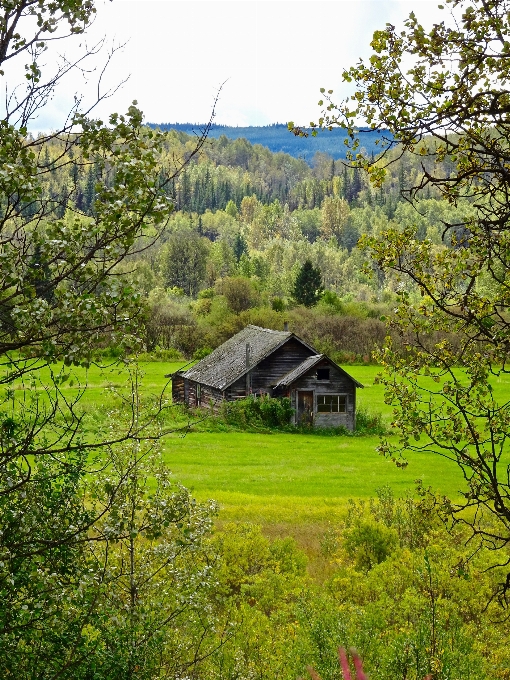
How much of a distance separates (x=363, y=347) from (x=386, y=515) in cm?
5189

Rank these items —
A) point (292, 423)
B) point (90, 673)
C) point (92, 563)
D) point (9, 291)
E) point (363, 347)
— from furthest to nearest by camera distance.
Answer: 1. point (363, 347)
2. point (292, 423)
3. point (92, 563)
4. point (90, 673)
5. point (9, 291)

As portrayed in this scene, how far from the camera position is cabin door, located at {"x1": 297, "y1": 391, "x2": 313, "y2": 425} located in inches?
1590

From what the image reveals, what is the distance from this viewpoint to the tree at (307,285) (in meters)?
79.7

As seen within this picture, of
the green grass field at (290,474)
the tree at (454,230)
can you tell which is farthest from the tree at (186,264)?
the tree at (454,230)

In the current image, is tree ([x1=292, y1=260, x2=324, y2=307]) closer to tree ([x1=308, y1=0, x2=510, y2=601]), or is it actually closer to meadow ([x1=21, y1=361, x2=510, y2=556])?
meadow ([x1=21, y1=361, x2=510, y2=556])

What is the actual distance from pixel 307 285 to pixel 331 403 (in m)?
41.2

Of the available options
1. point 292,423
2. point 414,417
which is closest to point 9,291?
point 414,417

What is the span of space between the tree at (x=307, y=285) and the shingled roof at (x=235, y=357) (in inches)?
1279

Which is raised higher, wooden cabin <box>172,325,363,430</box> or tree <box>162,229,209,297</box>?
tree <box>162,229,209,297</box>

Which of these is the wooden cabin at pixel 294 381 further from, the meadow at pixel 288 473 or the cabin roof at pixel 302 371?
the meadow at pixel 288 473

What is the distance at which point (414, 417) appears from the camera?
7.74 metres

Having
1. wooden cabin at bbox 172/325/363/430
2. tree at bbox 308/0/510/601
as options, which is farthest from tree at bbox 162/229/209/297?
tree at bbox 308/0/510/601

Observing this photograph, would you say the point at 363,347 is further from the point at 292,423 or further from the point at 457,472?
the point at 457,472

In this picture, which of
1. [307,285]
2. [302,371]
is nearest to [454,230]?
[302,371]
